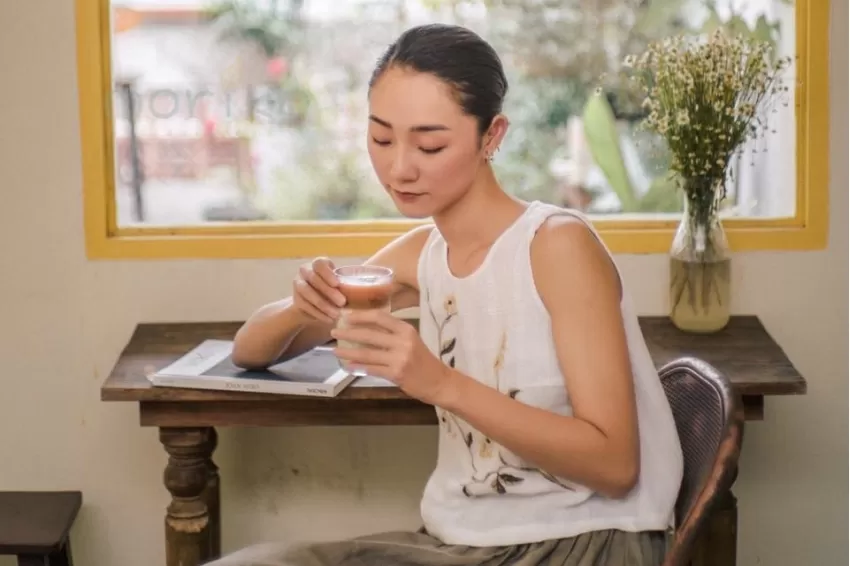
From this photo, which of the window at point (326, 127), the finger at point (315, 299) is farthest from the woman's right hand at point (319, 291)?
the window at point (326, 127)

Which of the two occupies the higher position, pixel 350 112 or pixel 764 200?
pixel 350 112

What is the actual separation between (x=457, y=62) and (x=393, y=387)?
2.38 ft

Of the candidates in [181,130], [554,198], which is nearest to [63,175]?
[181,130]

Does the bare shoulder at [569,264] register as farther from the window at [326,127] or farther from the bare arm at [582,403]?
the window at [326,127]

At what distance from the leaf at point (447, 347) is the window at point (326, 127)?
87 centimetres

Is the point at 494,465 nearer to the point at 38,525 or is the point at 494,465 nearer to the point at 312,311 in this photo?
the point at 312,311

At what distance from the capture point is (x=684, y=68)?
7.91ft

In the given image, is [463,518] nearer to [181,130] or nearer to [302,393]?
[302,393]

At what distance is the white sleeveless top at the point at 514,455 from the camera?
5.53 feet

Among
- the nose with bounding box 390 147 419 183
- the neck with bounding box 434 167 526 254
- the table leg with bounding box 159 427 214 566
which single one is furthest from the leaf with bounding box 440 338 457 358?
the table leg with bounding box 159 427 214 566

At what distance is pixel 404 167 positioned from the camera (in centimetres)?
169

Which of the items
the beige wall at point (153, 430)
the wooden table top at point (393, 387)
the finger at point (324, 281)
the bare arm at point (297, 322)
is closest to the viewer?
the finger at point (324, 281)

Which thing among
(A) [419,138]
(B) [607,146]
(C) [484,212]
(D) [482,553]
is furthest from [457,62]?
(B) [607,146]

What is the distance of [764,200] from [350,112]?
38.3 inches
